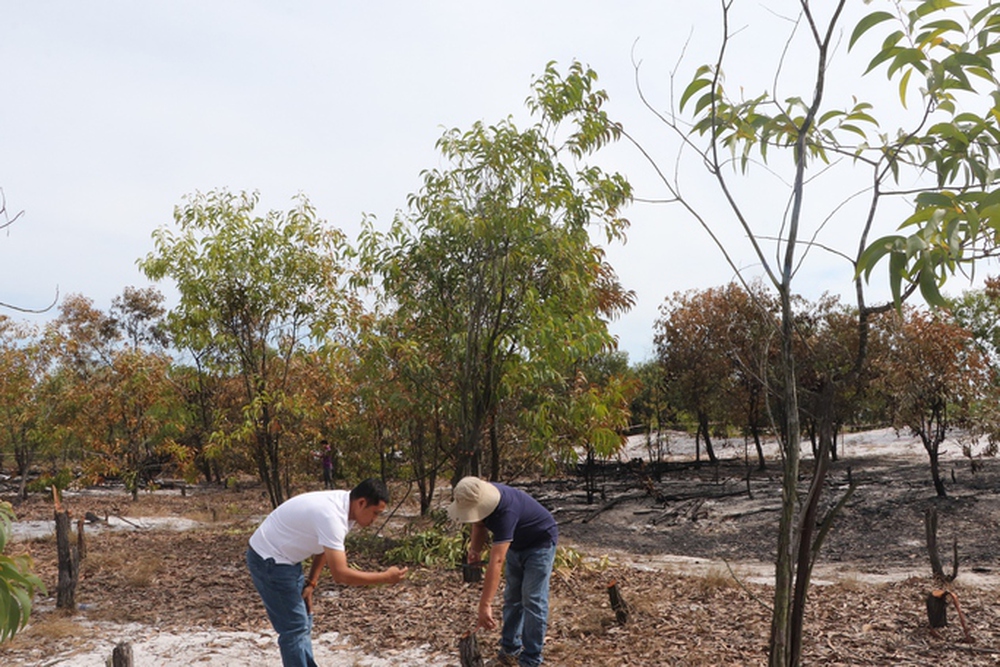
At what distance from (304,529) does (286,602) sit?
0.45 meters

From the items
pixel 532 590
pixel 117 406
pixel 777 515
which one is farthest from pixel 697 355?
pixel 532 590

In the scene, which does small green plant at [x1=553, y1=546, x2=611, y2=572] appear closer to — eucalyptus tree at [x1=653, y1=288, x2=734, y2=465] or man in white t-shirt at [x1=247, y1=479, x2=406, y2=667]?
man in white t-shirt at [x1=247, y1=479, x2=406, y2=667]

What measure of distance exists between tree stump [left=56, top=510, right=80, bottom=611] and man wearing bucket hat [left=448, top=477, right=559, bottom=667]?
14.2 ft

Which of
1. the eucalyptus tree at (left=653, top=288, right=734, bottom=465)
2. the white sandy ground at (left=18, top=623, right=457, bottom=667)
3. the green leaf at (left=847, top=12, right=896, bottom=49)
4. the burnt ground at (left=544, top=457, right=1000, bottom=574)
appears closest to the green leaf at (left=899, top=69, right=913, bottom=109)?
the green leaf at (left=847, top=12, right=896, bottom=49)

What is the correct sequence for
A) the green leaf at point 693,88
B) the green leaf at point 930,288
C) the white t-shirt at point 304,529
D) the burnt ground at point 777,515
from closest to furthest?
the green leaf at point 930,288, the green leaf at point 693,88, the white t-shirt at point 304,529, the burnt ground at point 777,515

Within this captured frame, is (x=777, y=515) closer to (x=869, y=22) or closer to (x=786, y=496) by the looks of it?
(x=786, y=496)

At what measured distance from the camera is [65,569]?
776 centimetres

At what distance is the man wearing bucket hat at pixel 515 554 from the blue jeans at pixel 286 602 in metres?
1.06

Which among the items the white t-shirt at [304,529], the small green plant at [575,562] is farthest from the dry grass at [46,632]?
the small green plant at [575,562]

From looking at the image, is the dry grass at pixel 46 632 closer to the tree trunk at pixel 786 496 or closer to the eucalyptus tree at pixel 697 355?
the tree trunk at pixel 786 496

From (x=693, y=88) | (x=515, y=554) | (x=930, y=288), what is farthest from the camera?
(x=515, y=554)

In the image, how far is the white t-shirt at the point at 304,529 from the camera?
14.3ft

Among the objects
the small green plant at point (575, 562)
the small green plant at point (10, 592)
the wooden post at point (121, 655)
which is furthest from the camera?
the small green plant at point (575, 562)

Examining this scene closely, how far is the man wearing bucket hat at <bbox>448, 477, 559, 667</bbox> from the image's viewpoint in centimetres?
506
